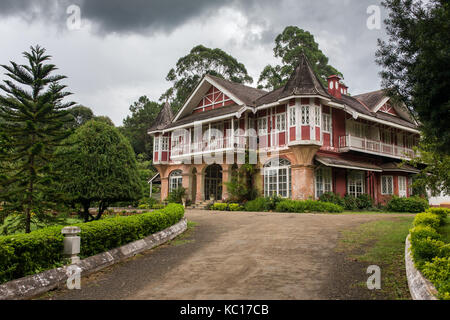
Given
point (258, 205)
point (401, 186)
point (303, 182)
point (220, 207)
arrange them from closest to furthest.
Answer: point (303, 182), point (258, 205), point (220, 207), point (401, 186)

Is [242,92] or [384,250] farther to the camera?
[242,92]

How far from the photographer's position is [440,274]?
4.38m

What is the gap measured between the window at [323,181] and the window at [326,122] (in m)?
2.43

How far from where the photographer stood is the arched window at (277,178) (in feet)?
66.2

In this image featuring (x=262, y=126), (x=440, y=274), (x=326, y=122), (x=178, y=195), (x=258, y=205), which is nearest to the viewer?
(x=440, y=274)

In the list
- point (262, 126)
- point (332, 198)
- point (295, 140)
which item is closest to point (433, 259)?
point (295, 140)

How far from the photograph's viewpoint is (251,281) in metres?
5.59

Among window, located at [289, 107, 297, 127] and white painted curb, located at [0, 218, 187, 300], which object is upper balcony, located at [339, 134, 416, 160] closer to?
window, located at [289, 107, 297, 127]

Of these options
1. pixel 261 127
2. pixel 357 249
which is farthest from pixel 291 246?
pixel 261 127

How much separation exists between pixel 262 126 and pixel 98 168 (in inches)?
544

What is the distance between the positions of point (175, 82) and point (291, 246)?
1406 inches

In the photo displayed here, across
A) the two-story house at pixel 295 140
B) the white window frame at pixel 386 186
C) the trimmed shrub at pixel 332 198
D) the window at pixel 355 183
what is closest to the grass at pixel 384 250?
the trimmed shrub at pixel 332 198

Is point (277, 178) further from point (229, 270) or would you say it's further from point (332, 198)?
point (229, 270)
